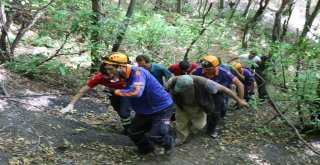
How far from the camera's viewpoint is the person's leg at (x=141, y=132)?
217 inches

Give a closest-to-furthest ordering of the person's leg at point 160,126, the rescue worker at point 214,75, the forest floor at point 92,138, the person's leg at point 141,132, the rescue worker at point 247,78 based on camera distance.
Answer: the forest floor at point 92,138 < the person's leg at point 160,126 < the person's leg at point 141,132 < the rescue worker at point 214,75 < the rescue worker at point 247,78

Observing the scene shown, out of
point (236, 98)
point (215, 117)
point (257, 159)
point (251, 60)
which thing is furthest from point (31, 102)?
point (251, 60)

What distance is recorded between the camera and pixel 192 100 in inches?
262

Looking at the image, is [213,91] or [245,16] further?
[245,16]

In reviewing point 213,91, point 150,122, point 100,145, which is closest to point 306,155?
point 213,91

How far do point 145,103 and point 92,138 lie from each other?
1.32 meters

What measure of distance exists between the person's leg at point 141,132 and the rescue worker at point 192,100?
39.5 inches

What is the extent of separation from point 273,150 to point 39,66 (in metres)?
5.69

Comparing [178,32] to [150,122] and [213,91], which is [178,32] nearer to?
[213,91]

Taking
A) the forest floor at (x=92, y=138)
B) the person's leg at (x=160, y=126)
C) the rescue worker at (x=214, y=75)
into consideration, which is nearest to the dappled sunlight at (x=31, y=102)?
the forest floor at (x=92, y=138)

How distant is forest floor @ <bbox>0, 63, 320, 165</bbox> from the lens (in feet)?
17.2

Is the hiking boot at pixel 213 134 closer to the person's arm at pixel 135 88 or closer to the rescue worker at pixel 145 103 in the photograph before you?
the rescue worker at pixel 145 103

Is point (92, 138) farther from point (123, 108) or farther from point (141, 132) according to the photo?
point (141, 132)

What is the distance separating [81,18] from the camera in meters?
8.14
